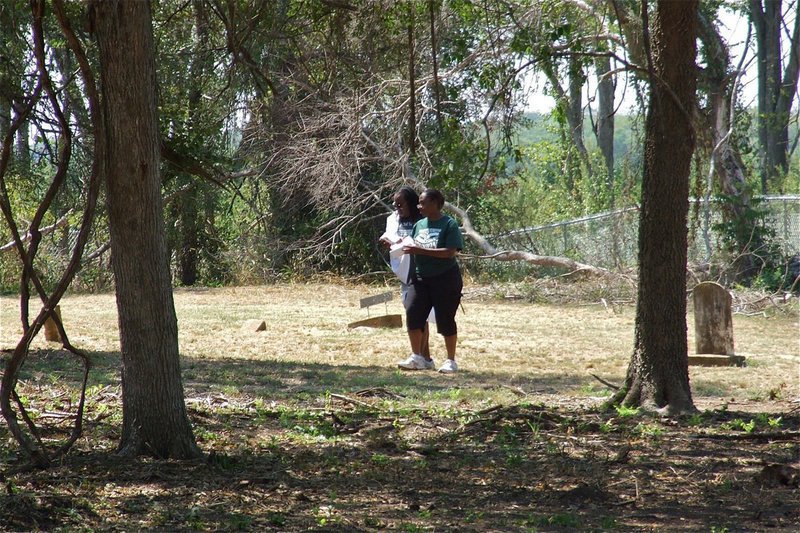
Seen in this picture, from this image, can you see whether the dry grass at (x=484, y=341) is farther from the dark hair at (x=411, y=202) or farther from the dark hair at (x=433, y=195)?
the dark hair at (x=433, y=195)

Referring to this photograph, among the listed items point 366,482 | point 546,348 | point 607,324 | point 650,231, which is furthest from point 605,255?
point 366,482

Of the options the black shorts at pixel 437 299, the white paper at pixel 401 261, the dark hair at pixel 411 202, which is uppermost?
the dark hair at pixel 411 202

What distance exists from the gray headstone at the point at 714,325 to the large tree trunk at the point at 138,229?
737 centimetres

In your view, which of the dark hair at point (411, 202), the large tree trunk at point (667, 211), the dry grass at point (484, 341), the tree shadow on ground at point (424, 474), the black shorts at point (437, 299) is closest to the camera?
the tree shadow on ground at point (424, 474)

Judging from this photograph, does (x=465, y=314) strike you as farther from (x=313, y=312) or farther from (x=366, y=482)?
(x=366, y=482)

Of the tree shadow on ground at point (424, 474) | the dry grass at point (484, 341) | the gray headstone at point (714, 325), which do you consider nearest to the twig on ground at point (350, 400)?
the tree shadow on ground at point (424, 474)

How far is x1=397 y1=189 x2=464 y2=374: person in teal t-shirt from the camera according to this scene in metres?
10.1

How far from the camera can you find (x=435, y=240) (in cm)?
1012

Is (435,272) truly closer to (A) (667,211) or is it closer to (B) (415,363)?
(B) (415,363)

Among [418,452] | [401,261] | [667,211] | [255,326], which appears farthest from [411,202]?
[418,452]

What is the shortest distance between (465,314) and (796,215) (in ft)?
25.9

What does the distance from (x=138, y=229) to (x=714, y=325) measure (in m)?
7.71

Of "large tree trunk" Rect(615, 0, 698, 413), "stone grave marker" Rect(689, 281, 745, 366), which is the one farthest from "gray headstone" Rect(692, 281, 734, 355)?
"large tree trunk" Rect(615, 0, 698, 413)

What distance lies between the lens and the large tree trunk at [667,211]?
7.10m
